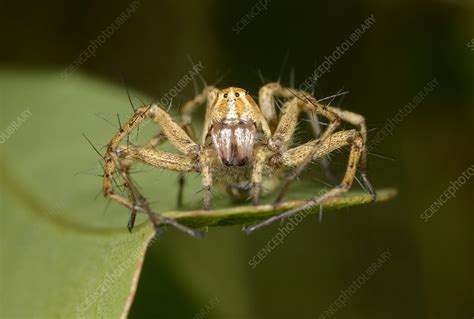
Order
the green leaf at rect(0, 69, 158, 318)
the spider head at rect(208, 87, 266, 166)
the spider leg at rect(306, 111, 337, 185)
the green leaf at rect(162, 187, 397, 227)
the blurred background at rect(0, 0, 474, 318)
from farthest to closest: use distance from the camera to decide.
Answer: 1. the blurred background at rect(0, 0, 474, 318)
2. the spider leg at rect(306, 111, 337, 185)
3. the spider head at rect(208, 87, 266, 166)
4. the green leaf at rect(0, 69, 158, 318)
5. the green leaf at rect(162, 187, 397, 227)

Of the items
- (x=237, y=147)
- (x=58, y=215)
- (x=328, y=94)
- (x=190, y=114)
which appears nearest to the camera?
(x=237, y=147)

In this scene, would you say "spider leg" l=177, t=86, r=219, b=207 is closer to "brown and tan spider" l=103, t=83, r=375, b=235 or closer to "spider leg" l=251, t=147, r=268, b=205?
"brown and tan spider" l=103, t=83, r=375, b=235

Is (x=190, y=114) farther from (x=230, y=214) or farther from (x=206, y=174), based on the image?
(x=230, y=214)

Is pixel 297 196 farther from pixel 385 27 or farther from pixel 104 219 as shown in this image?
pixel 385 27

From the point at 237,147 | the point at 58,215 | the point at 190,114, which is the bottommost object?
the point at 58,215

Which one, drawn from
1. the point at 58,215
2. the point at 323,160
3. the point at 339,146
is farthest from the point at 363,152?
the point at 58,215

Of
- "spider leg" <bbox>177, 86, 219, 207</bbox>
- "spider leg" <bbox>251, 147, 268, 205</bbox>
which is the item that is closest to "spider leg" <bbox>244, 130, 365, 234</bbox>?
"spider leg" <bbox>251, 147, 268, 205</bbox>
